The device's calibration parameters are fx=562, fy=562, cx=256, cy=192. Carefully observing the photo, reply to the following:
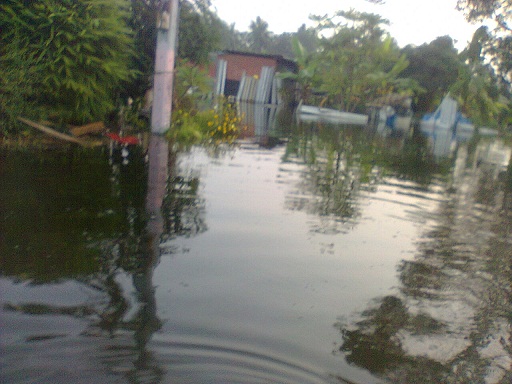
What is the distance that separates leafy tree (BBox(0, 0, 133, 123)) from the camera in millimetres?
9086

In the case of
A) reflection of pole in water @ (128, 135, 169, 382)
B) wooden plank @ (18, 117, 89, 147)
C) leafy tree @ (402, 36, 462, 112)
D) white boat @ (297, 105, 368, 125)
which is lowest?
reflection of pole in water @ (128, 135, 169, 382)

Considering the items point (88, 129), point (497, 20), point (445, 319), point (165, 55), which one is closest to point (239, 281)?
point (445, 319)

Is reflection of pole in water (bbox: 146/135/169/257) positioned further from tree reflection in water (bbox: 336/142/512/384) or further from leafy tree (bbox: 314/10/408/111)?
leafy tree (bbox: 314/10/408/111)

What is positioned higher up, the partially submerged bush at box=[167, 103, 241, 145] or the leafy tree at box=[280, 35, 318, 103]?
the leafy tree at box=[280, 35, 318, 103]

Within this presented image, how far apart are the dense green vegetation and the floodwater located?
2246mm

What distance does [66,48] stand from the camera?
9.38 m

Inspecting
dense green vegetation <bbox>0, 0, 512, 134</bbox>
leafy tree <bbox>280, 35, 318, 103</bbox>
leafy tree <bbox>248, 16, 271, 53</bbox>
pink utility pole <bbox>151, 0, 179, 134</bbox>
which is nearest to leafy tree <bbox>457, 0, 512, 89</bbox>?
dense green vegetation <bbox>0, 0, 512, 134</bbox>

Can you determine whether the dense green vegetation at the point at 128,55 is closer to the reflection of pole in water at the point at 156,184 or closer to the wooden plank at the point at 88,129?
the wooden plank at the point at 88,129

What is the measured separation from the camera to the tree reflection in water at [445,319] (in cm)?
292

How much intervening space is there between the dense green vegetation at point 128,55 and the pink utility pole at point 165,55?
37cm

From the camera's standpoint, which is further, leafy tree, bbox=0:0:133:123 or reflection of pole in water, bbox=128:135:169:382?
leafy tree, bbox=0:0:133:123

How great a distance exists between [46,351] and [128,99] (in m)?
11.2

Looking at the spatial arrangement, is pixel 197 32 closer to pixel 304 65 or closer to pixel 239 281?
pixel 239 281

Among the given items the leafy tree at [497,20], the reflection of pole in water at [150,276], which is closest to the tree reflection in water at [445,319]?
the reflection of pole in water at [150,276]
